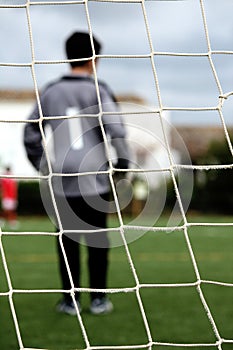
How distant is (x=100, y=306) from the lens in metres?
4.26

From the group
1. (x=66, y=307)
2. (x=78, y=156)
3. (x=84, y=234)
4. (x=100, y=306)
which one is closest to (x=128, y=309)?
(x=100, y=306)

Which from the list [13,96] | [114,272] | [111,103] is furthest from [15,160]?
[111,103]

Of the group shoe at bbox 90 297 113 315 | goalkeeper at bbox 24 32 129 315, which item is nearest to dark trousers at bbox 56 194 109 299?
goalkeeper at bbox 24 32 129 315

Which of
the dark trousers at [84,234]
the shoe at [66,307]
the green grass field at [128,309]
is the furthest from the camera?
the dark trousers at [84,234]

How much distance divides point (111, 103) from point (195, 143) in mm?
34371

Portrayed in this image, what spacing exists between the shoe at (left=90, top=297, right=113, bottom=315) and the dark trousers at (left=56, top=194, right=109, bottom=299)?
11 centimetres

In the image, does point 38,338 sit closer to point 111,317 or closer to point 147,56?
point 111,317

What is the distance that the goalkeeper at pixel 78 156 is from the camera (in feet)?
14.1

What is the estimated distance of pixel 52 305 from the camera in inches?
178

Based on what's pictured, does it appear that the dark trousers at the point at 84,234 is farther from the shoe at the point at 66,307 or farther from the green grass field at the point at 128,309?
the green grass field at the point at 128,309

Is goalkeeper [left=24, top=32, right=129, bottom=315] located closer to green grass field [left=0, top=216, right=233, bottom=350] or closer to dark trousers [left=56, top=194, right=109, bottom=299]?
dark trousers [left=56, top=194, right=109, bottom=299]

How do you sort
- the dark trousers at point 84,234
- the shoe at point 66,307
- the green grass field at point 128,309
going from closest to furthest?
the green grass field at point 128,309, the shoe at point 66,307, the dark trousers at point 84,234

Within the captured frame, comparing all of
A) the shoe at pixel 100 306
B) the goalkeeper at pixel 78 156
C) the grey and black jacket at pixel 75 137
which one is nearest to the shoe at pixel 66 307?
the goalkeeper at pixel 78 156

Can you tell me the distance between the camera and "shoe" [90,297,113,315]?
13.9 ft
